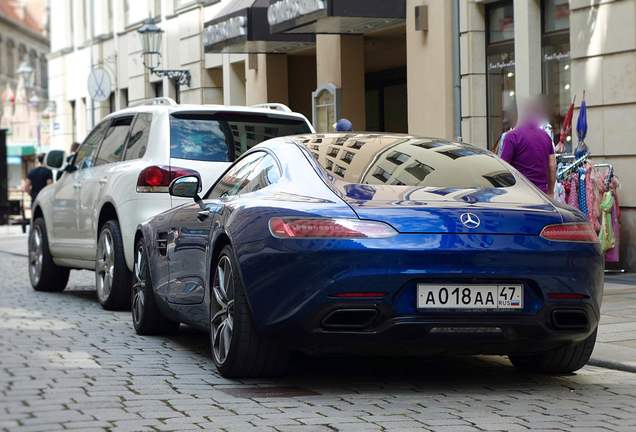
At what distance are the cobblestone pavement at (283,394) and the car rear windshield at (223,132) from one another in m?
2.22

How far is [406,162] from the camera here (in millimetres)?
7684

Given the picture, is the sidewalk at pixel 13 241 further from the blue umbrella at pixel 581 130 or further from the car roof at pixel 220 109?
the car roof at pixel 220 109

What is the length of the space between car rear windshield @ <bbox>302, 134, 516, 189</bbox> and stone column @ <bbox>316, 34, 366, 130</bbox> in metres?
14.7

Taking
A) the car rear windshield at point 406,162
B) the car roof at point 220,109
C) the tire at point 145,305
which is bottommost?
the tire at point 145,305

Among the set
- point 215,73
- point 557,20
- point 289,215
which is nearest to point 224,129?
point 289,215

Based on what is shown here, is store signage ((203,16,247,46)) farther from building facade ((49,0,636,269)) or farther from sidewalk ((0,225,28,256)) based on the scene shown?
sidewalk ((0,225,28,256))

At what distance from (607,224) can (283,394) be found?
26.9ft

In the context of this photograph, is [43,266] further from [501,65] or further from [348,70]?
[348,70]

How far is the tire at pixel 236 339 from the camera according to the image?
7.26m

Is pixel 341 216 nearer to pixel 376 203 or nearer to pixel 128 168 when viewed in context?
pixel 376 203

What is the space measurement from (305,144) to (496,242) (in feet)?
5.00

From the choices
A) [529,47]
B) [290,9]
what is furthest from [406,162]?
[290,9]

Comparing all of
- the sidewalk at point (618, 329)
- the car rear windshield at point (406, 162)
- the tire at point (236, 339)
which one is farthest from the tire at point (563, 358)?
the tire at point (236, 339)

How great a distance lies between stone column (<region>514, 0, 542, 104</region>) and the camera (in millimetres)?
17016
